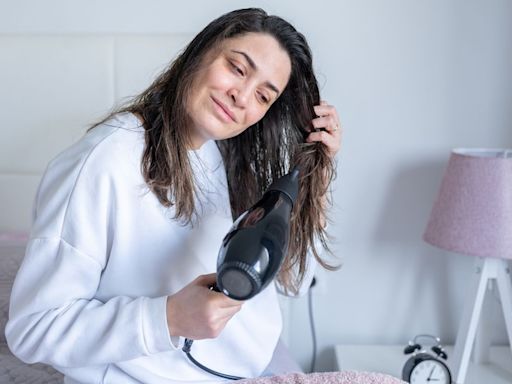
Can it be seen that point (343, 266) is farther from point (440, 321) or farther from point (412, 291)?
point (440, 321)

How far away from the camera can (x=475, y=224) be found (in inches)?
57.1

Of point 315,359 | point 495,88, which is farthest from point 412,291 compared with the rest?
point 495,88

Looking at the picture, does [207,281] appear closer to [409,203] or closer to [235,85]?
[235,85]

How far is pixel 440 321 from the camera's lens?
72.1 inches

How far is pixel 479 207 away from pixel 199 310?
866 millimetres

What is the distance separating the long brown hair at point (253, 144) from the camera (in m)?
1.03

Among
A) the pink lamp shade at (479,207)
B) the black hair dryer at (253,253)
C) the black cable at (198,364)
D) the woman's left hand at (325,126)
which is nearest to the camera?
the black hair dryer at (253,253)

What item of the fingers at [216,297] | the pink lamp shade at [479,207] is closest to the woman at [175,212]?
the fingers at [216,297]

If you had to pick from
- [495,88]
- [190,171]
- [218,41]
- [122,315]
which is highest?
[218,41]

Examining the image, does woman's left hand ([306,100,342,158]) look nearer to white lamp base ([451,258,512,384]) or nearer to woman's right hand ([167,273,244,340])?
woman's right hand ([167,273,244,340])

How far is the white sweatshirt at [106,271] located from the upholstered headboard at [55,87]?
2.26 ft

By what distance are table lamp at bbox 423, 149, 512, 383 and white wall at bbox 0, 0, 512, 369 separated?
0.73ft

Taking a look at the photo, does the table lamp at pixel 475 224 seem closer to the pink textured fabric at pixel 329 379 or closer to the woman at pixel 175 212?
the woman at pixel 175 212

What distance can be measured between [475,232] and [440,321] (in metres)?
0.48
